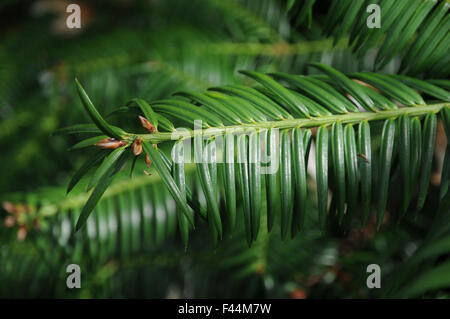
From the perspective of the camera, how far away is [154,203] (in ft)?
2.22

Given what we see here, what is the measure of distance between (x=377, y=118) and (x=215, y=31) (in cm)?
69

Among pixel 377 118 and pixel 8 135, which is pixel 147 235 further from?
pixel 8 135

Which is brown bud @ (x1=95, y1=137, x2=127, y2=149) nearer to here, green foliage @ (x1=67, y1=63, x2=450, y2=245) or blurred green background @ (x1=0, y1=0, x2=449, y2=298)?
green foliage @ (x1=67, y1=63, x2=450, y2=245)

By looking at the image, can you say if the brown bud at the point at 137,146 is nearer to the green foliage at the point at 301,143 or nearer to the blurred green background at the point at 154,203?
the green foliage at the point at 301,143

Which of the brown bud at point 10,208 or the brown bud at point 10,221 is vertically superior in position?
the brown bud at point 10,208

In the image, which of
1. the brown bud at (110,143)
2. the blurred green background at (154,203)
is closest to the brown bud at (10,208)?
Answer: the blurred green background at (154,203)

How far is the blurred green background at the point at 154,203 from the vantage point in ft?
2.11

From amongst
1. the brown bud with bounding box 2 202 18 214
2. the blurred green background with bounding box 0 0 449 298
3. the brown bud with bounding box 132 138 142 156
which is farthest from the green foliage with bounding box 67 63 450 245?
the brown bud with bounding box 2 202 18 214

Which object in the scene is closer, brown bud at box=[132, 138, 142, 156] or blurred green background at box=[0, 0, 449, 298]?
brown bud at box=[132, 138, 142, 156]

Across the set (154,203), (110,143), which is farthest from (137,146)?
(154,203)

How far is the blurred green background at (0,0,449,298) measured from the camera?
0.64 metres

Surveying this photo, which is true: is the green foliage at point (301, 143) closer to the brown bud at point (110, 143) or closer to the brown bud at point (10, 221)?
the brown bud at point (110, 143)

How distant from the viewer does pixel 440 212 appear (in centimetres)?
37

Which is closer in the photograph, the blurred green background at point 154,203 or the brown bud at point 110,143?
the brown bud at point 110,143
